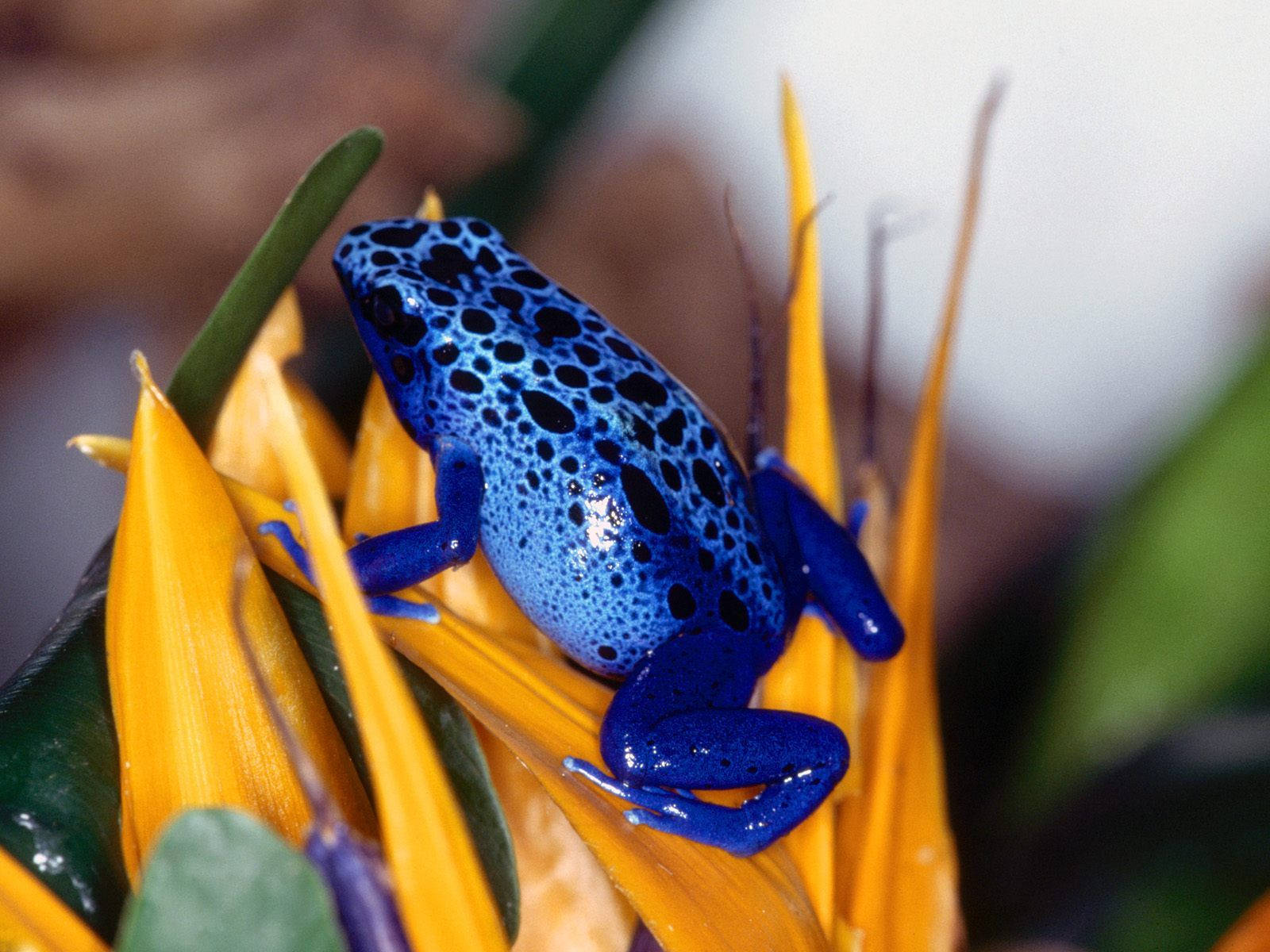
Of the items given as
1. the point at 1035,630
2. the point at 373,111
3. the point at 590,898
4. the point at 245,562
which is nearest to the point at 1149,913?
the point at 1035,630

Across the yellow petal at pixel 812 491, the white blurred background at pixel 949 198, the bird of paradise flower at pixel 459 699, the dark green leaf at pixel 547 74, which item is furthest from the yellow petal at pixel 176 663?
the white blurred background at pixel 949 198

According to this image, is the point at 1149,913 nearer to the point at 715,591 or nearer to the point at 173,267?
the point at 715,591

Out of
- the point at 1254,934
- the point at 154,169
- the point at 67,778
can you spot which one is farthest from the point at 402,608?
the point at 154,169

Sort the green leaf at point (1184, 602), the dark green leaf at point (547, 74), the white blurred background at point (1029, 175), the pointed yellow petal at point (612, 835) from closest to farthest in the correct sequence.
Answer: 1. the pointed yellow petal at point (612, 835)
2. the green leaf at point (1184, 602)
3. the dark green leaf at point (547, 74)
4. the white blurred background at point (1029, 175)

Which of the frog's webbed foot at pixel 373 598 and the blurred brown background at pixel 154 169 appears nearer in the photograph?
the frog's webbed foot at pixel 373 598

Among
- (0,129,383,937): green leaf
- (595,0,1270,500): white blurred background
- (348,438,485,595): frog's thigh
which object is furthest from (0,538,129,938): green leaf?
(595,0,1270,500): white blurred background

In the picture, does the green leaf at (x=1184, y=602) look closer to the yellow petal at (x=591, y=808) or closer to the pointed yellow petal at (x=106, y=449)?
the yellow petal at (x=591, y=808)
